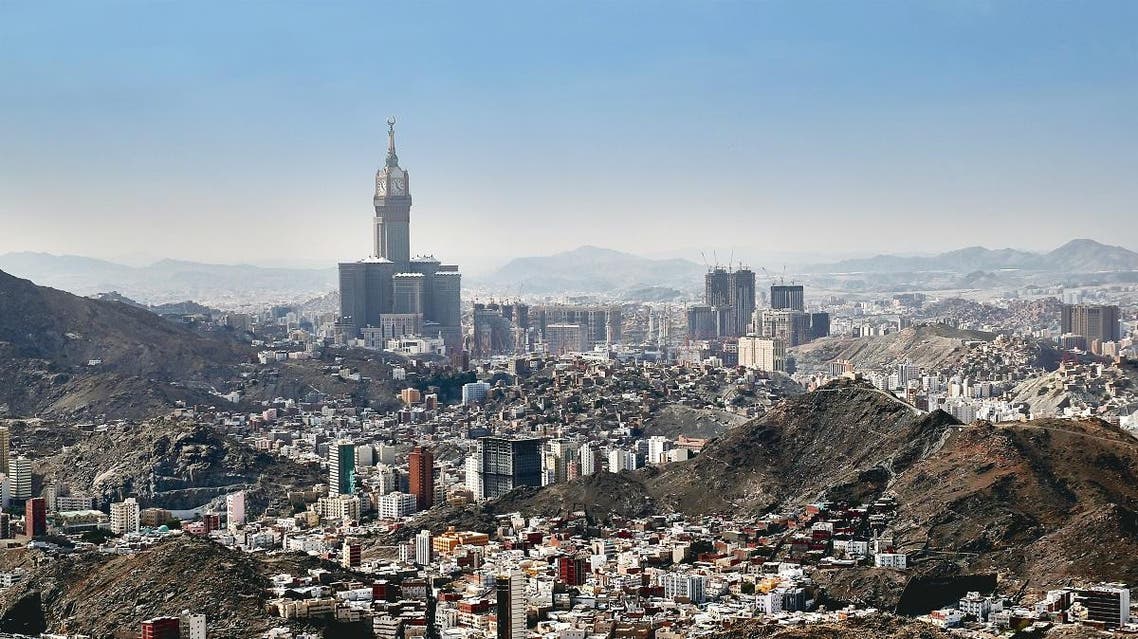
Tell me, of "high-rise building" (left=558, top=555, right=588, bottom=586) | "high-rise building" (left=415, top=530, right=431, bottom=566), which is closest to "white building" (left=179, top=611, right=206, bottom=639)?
"high-rise building" (left=558, top=555, right=588, bottom=586)

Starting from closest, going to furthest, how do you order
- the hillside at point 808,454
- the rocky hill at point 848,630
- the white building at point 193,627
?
the rocky hill at point 848,630, the white building at point 193,627, the hillside at point 808,454

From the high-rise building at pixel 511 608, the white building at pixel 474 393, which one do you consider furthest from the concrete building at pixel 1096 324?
the high-rise building at pixel 511 608

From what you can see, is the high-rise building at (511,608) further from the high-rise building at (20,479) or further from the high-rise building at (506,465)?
the high-rise building at (20,479)

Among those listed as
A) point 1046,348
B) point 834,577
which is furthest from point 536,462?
point 1046,348

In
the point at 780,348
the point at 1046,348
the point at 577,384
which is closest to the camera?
the point at 577,384

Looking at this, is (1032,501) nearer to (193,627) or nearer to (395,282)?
(193,627)

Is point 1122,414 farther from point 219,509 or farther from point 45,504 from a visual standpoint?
point 45,504
